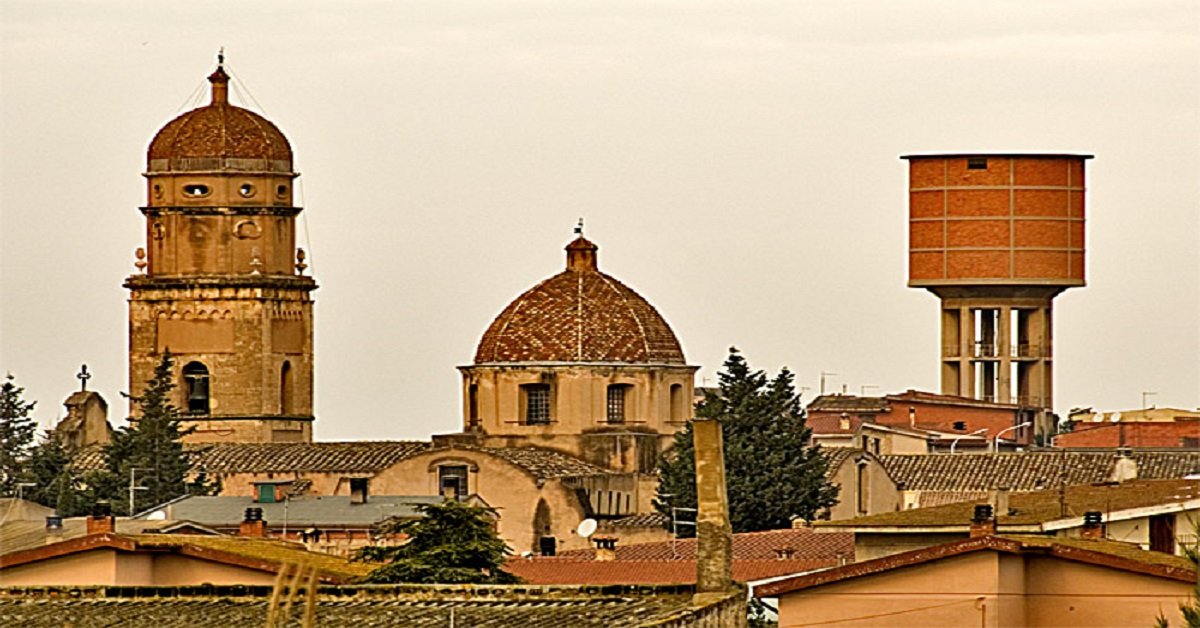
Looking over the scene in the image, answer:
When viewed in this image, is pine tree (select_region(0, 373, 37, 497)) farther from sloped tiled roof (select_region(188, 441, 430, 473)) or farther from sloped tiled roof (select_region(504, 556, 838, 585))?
sloped tiled roof (select_region(504, 556, 838, 585))

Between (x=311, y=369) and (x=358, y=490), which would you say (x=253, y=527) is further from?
(x=311, y=369)

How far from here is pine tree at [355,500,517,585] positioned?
4031 cm

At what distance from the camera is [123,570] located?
121ft

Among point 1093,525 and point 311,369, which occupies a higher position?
point 311,369

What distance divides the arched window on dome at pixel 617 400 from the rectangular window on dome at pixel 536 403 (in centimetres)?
117

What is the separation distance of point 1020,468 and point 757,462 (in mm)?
4398

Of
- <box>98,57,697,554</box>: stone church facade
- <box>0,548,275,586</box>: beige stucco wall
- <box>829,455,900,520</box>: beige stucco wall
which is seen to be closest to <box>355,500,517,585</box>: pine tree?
<box>0,548,275,586</box>: beige stucco wall

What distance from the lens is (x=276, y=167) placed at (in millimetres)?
96500

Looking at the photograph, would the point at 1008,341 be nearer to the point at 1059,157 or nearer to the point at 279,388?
the point at 1059,157

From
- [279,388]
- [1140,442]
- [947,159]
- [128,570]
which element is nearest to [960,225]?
[947,159]

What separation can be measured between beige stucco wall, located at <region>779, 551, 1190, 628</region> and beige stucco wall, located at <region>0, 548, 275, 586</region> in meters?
4.48

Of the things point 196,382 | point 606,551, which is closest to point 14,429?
point 196,382

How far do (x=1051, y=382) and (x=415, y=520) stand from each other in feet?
245

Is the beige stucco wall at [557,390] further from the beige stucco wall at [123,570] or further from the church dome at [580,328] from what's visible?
the beige stucco wall at [123,570]
